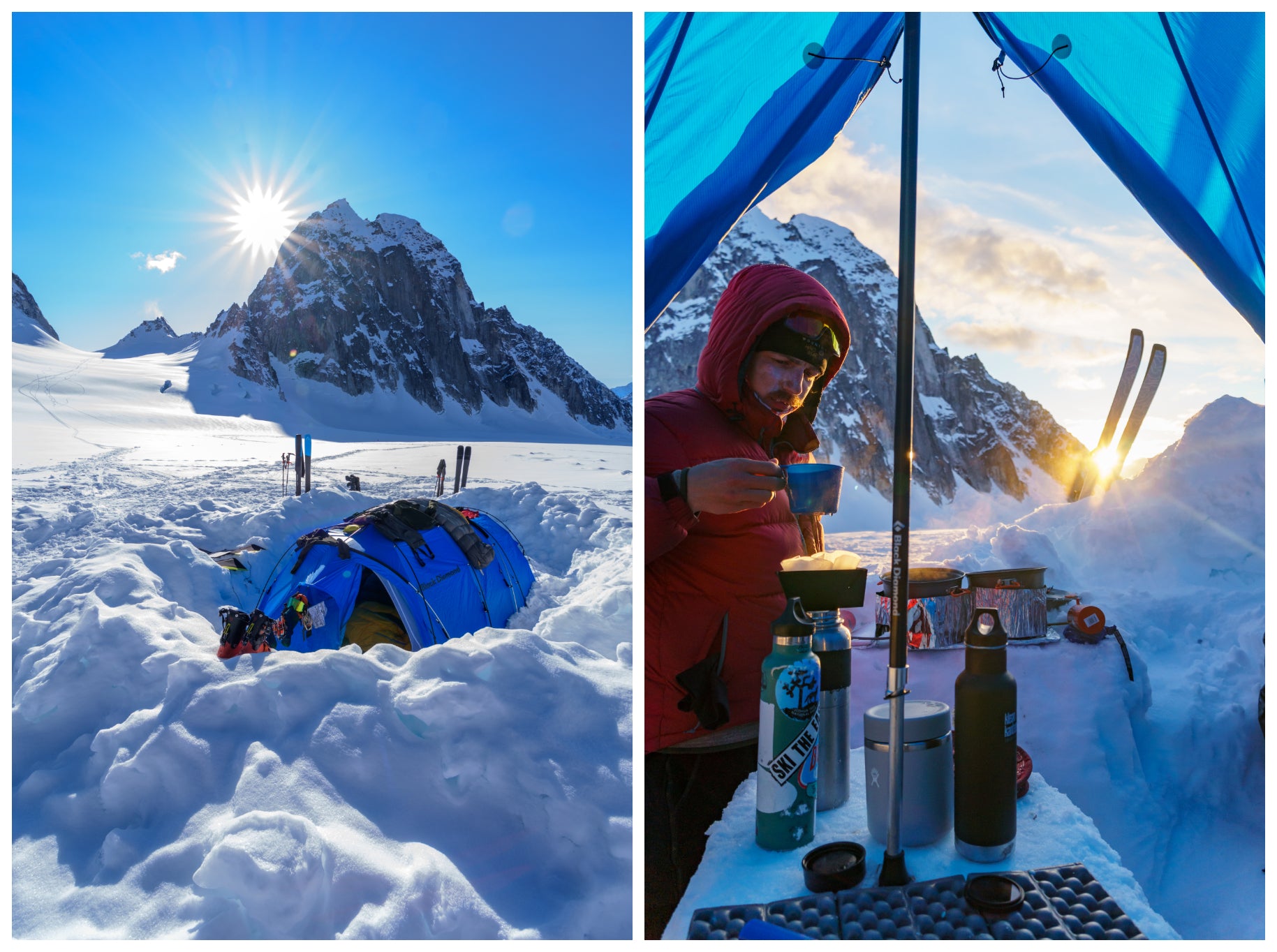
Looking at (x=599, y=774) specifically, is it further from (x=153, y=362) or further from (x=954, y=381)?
(x=153, y=362)

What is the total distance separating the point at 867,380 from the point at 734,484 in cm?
3993

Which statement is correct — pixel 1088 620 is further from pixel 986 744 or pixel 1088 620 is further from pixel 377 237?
pixel 377 237

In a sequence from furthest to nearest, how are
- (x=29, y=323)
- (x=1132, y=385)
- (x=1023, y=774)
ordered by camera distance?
(x=29, y=323) < (x=1132, y=385) < (x=1023, y=774)

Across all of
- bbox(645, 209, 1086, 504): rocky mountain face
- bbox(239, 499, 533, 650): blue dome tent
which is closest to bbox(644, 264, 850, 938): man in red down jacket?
bbox(239, 499, 533, 650): blue dome tent

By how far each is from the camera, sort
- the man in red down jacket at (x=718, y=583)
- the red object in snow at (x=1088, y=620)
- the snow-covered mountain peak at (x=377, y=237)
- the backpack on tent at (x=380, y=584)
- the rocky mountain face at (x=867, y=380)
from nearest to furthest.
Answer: the man in red down jacket at (x=718, y=583) → the backpack on tent at (x=380, y=584) → the red object in snow at (x=1088, y=620) → the rocky mountain face at (x=867, y=380) → the snow-covered mountain peak at (x=377, y=237)

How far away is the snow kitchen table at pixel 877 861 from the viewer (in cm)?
93

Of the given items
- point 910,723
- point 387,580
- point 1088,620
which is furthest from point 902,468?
point 1088,620

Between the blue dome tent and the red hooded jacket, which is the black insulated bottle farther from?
the blue dome tent

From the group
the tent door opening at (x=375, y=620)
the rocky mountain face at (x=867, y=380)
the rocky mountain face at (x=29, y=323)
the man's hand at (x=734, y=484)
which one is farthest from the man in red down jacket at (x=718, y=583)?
the rocky mountain face at (x=29, y=323)

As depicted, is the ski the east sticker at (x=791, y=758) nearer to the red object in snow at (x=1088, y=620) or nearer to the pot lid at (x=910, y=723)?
the pot lid at (x=910, y=723)

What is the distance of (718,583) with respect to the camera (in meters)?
1.48

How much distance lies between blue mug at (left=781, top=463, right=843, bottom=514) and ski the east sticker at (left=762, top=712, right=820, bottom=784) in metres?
0.39

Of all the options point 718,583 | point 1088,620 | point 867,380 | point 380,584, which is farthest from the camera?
point 867,380

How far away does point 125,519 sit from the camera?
644 cm
